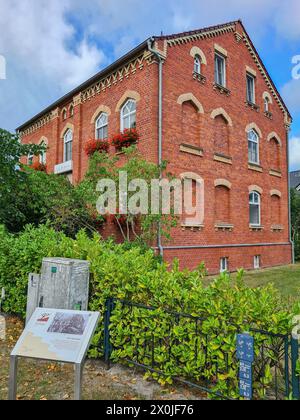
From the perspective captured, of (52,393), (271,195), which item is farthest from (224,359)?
(271,195)

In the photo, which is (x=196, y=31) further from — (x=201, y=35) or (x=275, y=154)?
(x=275, y=154)

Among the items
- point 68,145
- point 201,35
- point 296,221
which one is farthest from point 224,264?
point 68,145

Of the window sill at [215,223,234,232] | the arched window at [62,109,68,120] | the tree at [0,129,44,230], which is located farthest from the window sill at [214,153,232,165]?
the arched window at [62,109,68,120]

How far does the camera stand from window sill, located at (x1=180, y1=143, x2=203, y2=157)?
12925 millimetres

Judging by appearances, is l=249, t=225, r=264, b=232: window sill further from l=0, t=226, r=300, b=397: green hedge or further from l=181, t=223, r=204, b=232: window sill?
l=0, t=226, r=300, b=397: green hedge

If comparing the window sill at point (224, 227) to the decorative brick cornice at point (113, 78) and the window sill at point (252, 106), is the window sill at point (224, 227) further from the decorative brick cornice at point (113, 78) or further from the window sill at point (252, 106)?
the decorative brick cornice at point (113, 78)

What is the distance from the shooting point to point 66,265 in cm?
468

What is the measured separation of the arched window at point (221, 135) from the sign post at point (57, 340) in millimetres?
12495

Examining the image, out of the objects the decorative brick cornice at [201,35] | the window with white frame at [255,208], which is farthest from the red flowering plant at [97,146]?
the window with white frame at [255,208]

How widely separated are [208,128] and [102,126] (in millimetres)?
4989

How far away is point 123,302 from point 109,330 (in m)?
0.48

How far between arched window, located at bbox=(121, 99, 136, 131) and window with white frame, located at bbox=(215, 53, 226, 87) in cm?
477

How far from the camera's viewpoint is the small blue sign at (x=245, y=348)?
10.1ft
